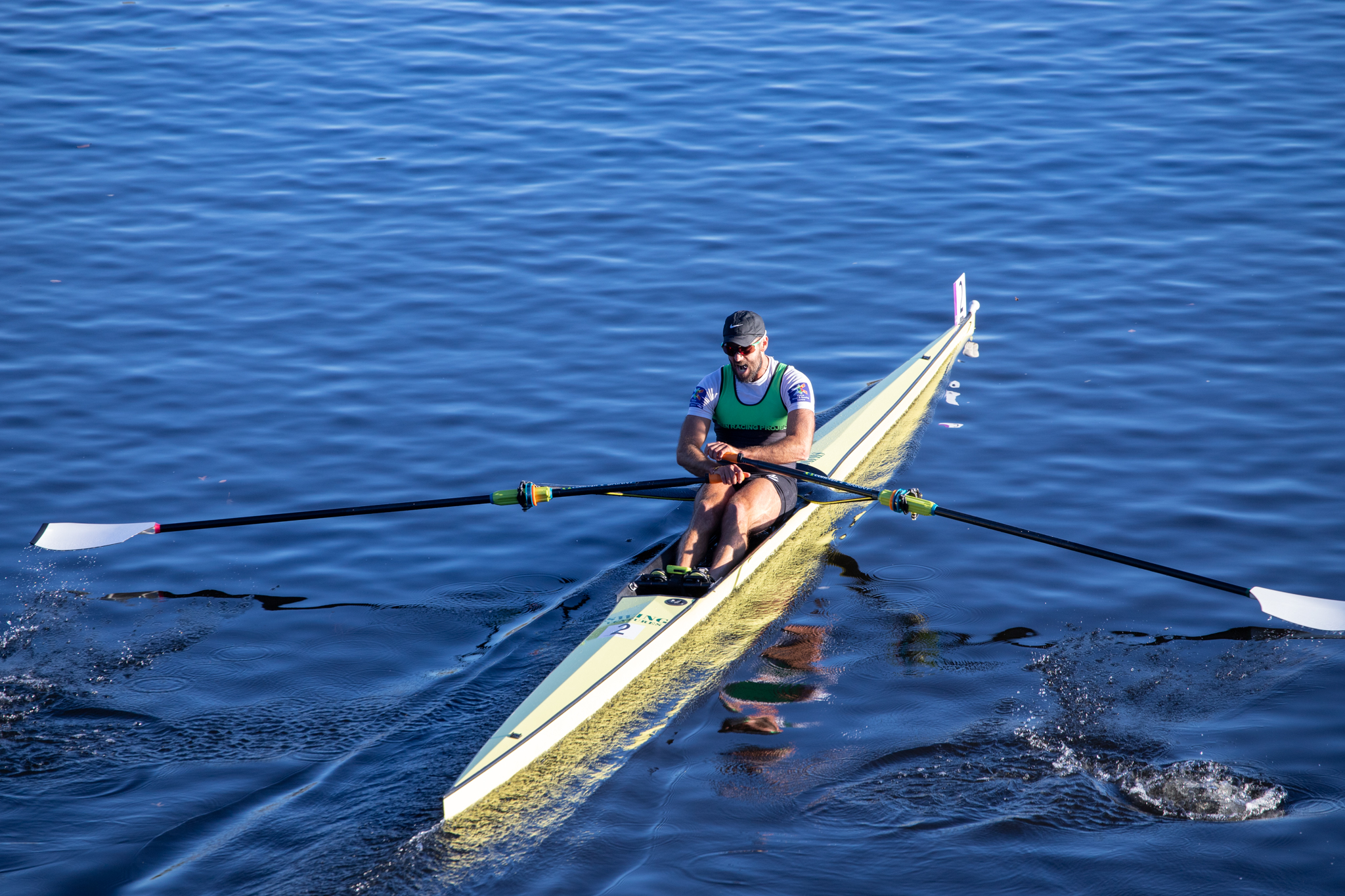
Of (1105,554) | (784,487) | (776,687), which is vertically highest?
(784,487)

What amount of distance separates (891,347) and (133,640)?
7420 mm

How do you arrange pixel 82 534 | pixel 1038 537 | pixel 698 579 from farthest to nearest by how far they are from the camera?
pixel 82 534 < pixel 1038 537 < pixel 698 579

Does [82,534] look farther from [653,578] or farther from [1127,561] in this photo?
[1127,561]

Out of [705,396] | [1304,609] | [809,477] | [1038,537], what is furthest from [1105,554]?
[705,396]

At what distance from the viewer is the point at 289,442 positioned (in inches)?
419

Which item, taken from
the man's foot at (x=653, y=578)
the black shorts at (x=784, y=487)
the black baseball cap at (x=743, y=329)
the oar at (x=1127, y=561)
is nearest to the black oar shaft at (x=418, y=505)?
the black shorts at (x=784, y=487)

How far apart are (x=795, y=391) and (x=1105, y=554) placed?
7.43 feet

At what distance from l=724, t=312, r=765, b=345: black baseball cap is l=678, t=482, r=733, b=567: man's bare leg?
0.96 m

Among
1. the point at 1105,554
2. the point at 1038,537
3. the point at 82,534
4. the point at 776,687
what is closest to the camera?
the point at 776,687

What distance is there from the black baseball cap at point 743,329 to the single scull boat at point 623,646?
1.07 meters

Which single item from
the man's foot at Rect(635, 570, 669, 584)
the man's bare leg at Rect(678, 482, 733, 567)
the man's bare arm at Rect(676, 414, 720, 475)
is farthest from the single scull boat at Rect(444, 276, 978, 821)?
the man's bare arm at Rect(676, 414, 720, 475)

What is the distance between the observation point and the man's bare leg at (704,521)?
8188 mm

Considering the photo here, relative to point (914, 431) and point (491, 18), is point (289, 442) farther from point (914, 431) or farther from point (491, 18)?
point (491, 18)

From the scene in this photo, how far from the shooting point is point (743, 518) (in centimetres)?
834
